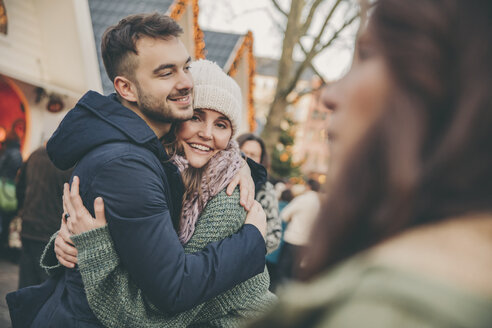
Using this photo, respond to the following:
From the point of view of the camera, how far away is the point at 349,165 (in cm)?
60

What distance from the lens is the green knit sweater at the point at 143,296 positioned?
1281 millimetres

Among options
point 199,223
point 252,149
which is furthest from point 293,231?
point 199,223

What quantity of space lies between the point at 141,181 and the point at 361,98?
89cm

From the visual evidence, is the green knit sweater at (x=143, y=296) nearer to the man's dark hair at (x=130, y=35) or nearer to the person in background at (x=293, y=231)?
the man's dark hair at (x=130, y=35)

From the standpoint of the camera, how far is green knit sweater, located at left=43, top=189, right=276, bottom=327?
1281 mm

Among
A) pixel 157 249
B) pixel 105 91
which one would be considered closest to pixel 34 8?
pixel 105 91

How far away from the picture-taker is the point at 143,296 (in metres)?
1.32

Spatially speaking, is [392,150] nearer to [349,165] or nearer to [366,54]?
[349,165]

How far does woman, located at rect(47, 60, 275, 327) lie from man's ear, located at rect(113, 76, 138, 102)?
36cm

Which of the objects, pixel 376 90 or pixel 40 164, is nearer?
pixel 376 90

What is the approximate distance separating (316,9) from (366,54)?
40.2 ft

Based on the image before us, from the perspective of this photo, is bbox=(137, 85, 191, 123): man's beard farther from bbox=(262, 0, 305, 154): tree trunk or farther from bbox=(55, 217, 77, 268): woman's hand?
bbox=(262, 0, 305, 154): tree trunk

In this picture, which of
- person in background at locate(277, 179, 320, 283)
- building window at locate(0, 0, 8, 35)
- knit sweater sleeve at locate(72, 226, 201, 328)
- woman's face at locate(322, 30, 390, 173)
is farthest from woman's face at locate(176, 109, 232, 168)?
building window at locate(0, 0, 8, 35)

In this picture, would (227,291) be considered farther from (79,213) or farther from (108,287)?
(79,213)
